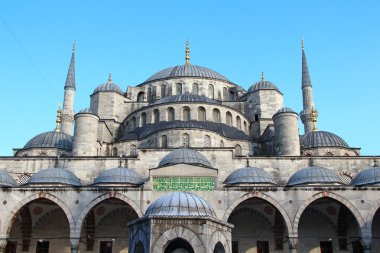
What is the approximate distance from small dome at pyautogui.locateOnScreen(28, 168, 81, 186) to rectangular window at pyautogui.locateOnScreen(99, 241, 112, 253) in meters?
2.88

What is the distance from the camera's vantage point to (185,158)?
1959 cm

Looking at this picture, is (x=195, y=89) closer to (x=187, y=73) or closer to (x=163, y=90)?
(x=187, y=73)

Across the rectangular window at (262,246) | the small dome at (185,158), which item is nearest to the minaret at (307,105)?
the rectangular window at (262,246)

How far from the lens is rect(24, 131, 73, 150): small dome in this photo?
82.3 ft

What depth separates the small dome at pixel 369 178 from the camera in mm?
18938

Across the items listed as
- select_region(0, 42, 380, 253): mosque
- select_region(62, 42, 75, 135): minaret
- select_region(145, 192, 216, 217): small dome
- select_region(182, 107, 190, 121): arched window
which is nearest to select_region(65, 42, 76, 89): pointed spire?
select_region(62, 42, 75, 135): minaret

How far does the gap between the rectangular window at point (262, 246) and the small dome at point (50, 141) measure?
37.1 ft

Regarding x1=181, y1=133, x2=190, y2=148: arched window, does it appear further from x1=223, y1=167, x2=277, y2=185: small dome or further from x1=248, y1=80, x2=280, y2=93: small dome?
x1=248, y1=80, x2=280, y2=93: small dome

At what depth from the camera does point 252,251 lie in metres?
20.3

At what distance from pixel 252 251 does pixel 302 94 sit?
545 inches

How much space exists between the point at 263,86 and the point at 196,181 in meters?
12.2

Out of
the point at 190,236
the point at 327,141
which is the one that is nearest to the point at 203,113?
the point at 327,141

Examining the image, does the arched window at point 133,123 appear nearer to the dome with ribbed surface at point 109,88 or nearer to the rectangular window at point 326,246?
the dome with ribbed surface at point 109,88

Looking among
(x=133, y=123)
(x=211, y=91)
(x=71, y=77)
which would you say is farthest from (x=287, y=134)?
(x=71, y=77)
